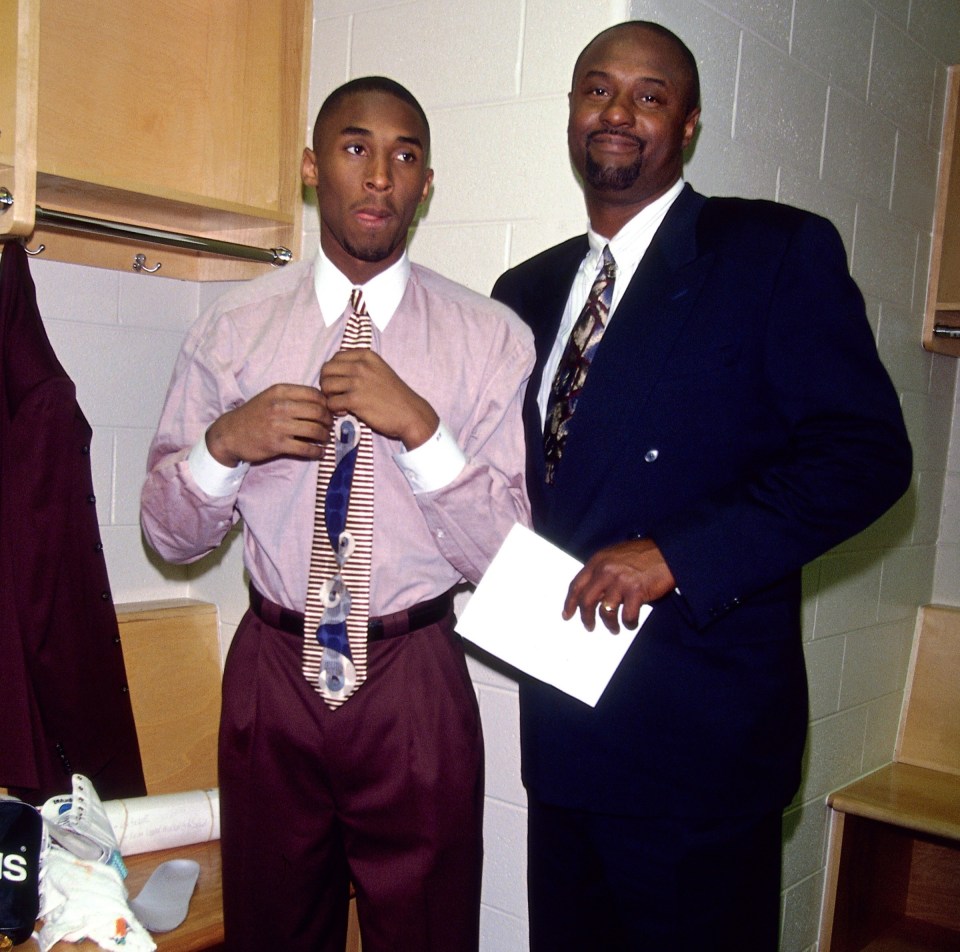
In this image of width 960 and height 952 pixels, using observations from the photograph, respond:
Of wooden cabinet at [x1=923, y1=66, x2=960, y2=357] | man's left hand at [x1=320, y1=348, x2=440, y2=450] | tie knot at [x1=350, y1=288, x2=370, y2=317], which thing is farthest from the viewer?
wooden cabinet at [x1=923, y1=66, x2=960, y2=357]

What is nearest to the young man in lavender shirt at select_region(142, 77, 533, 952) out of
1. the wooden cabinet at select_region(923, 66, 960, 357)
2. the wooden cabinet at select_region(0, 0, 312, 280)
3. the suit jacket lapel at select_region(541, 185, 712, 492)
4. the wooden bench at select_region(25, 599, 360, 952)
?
the suit jacket lapel at select_region(541, 185, 712, 492)

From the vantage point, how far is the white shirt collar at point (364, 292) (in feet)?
4.98

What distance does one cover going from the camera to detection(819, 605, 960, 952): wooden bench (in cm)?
266

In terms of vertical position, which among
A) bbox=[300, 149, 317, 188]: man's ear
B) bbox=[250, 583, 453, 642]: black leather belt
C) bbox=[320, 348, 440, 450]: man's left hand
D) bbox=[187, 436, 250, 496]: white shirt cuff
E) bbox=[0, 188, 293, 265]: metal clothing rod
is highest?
bbox=[300, 149, 317, 188]: man's ear

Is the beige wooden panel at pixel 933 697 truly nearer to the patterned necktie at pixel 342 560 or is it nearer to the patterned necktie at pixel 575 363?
the patterned necktie at pixel 575 363

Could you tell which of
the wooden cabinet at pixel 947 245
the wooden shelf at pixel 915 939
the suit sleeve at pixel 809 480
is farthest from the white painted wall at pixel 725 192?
the suit sleeve at pixel 809 480

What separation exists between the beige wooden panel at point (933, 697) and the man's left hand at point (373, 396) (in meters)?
2.15

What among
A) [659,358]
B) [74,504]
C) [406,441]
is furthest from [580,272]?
[74,504]

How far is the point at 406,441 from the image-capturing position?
1.36 meters

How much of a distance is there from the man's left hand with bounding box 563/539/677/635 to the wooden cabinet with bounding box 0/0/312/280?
1.09 m

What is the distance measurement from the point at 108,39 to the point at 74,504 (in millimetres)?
964

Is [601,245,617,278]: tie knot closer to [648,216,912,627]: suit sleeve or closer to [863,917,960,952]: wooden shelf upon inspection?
[648,216,912,627]: suit sleeve

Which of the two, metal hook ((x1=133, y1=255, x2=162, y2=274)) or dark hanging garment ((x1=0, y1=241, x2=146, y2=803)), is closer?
dark hanging garment ((x1=0, y1=241, x2=146, y2=803))

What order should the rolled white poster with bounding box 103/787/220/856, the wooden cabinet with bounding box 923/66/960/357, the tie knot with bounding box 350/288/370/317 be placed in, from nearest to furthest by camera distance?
the tie knot with bounding box 350/288/370/317 < the rolled white poster with bounding box 103/787/220/856 < the wooden cabinet with bounding box 923/66/960/357
